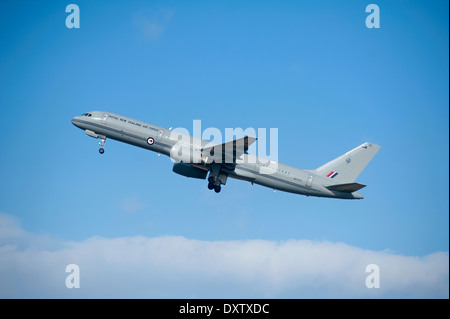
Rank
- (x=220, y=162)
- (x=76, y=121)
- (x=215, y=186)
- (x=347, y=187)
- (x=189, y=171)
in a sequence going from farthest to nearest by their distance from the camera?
(x=189, y=171) < (x=76, y=121) < (x=215, y=186) < (x=347, y=187) < (x=220, y=162)

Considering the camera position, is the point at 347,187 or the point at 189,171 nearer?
the point at 347,187

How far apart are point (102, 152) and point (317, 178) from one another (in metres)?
23.7

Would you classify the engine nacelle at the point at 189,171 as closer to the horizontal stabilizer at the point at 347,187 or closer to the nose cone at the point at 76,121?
the nose cone at the point at 76,121

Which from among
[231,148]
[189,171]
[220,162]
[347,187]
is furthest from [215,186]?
[347,187]

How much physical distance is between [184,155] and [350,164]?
19.1m

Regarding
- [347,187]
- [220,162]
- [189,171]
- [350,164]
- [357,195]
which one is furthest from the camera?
[189,171]

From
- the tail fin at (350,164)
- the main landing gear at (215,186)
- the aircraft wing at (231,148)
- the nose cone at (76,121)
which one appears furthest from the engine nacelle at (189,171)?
the tail fin at (350,164)

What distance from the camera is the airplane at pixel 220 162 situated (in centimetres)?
5938

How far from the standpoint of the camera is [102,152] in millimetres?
61594

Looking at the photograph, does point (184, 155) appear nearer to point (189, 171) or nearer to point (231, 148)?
point (231, 148)

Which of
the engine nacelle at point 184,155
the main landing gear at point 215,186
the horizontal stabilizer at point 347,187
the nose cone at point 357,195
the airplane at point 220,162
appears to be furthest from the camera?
the main landing gear at point 215,186

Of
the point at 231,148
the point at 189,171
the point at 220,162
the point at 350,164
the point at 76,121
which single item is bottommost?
the point at 220,162

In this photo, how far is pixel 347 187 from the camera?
59.5m
